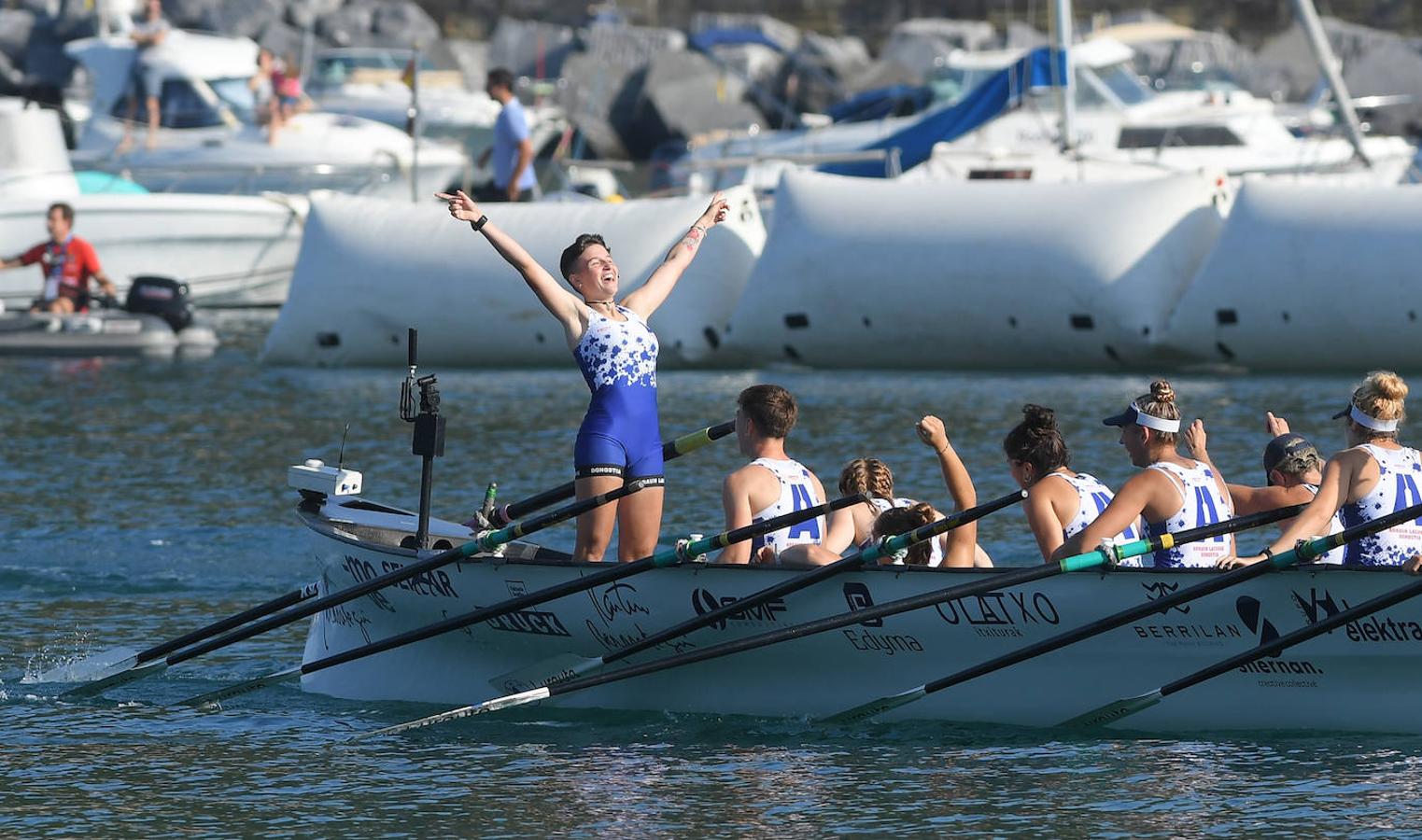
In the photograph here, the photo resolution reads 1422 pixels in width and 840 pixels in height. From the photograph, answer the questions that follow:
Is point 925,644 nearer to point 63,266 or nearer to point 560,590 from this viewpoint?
point 560,590

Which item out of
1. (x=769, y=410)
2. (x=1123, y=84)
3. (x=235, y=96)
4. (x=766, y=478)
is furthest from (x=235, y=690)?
(x=235, y=96)

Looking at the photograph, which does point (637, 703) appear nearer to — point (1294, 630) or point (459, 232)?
point (1294, 630)

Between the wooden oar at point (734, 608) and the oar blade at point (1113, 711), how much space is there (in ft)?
2.91

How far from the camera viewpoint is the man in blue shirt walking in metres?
22.1

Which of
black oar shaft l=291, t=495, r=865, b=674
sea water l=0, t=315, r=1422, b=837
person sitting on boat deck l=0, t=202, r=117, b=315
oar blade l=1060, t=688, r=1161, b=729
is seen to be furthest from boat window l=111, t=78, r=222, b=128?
oar blade l=1060, t=688, r=1161, b=729

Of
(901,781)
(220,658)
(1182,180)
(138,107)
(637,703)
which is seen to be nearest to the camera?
(901,781)

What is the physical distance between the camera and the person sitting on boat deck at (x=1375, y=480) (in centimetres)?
920

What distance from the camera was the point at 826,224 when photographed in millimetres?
22172

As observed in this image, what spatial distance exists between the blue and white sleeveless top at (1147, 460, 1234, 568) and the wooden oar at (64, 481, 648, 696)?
7.04ft

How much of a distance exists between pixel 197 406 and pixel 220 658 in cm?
920

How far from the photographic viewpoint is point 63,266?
80.5ft

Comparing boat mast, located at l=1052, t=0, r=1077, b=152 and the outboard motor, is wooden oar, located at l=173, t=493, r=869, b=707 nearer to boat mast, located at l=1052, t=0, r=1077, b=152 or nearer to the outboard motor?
the outboard motor

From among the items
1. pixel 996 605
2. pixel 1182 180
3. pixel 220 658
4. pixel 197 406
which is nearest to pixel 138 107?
pixel 197 406

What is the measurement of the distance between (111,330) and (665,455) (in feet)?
48.0
